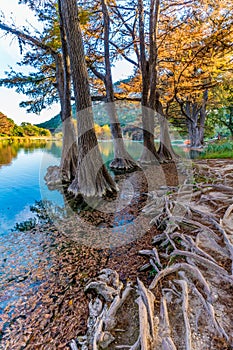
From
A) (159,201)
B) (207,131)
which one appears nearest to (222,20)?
(159,201)

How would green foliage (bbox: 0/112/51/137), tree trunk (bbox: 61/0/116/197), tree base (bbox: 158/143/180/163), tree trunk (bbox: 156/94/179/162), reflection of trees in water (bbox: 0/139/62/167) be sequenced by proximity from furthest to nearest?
green foliage (bbox: 0/112/51/137)
reflection of trees in water (bbox: 0/139/62/167)
tree trunk (bbox: 156/94/179/162)
tree base (bbox: 158/143/180/163)
tree trunk (bbox: 61/0/116/197)

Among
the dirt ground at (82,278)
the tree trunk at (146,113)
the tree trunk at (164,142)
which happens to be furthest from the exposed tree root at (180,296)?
the tree trunk at (164,142)

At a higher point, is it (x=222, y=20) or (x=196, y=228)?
(x=222, y=20)

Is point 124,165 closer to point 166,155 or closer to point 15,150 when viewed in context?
point 166,155

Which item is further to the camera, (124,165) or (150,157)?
(150,157)

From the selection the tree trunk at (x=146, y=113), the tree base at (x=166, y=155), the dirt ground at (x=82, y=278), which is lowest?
the dirt ground at (x=82, y=278)

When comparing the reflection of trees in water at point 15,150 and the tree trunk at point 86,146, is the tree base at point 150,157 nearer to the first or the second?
the tree trunk at point 86,146

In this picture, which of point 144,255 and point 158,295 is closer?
point 158,295

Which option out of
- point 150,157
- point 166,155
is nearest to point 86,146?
point 150,157

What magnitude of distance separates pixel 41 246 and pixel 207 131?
79.4ft

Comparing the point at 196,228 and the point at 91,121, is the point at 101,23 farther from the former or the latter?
the point at 196,228

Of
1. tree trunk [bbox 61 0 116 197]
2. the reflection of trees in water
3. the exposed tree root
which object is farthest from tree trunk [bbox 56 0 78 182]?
the exposed tree root

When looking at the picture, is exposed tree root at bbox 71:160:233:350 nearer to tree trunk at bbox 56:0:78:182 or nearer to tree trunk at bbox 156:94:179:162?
tree trunk at bbox 56:0:78:182

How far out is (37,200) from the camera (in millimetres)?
Result: 6309
